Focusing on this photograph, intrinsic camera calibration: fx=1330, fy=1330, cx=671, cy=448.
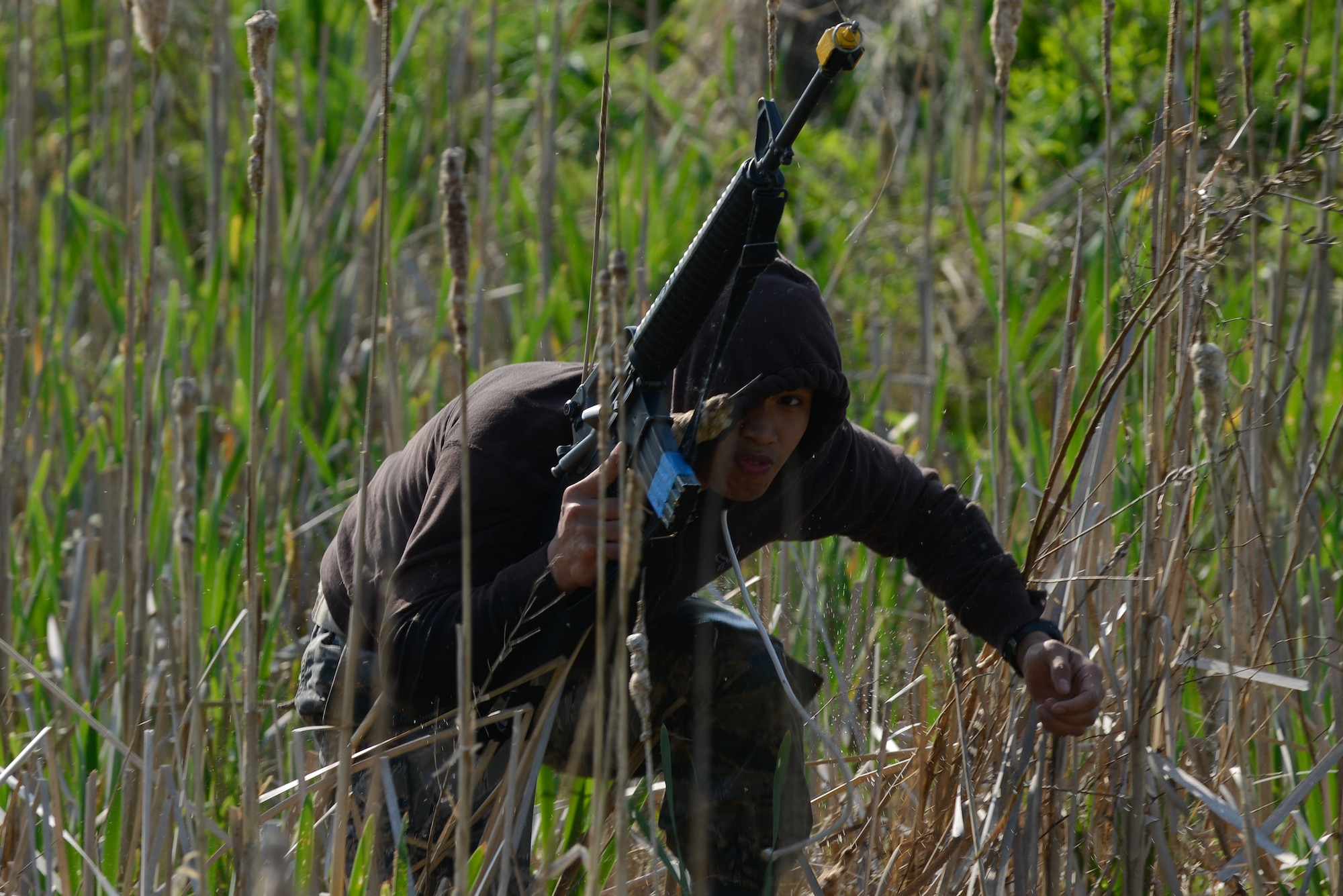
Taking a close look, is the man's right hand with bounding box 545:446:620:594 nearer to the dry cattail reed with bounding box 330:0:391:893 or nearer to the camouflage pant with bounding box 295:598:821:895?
the dry cattail reed with bounding box 330:0:391:893

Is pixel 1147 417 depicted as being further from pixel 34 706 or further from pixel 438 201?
pixel 438 201

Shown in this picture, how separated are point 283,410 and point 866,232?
186 cm

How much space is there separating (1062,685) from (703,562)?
38 cm

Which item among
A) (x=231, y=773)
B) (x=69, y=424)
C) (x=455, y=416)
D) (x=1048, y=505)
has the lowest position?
(x=231, y=773)

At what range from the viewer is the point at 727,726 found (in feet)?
5.11

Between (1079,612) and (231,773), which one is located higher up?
(1079,612)

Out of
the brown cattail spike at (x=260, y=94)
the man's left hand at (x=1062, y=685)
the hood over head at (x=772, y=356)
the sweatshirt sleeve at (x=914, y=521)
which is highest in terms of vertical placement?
the brown cattail spike at (x=260, y=94)

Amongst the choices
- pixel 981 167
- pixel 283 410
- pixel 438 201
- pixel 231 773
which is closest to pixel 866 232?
pixel 981 167

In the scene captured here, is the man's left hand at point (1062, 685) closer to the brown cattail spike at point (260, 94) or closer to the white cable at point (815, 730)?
the white cable at point (815, 730)

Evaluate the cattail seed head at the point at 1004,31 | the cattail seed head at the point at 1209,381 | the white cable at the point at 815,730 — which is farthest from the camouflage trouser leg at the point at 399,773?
the cattail seed head at the point at 1004,31

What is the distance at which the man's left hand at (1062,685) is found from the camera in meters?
1.30

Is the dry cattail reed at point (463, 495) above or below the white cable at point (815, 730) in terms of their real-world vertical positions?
above

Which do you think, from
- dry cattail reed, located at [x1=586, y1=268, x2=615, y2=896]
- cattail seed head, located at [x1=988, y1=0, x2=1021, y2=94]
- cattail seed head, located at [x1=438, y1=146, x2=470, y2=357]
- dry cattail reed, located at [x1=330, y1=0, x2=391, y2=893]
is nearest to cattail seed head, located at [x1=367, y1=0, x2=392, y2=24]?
dry cattail reed, located at [x1=330, y1=0, x2=391, y2=893]

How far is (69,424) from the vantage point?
7.34 ft
